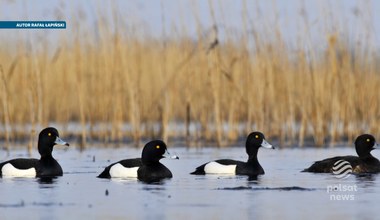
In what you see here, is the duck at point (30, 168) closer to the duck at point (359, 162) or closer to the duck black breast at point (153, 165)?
the duck black breast at point (153, 165)

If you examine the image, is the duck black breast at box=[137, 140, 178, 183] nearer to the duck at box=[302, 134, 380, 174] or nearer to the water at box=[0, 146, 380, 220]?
the water at box=[0, 146, 380, 220]

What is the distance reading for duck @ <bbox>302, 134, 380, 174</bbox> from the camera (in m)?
13.1

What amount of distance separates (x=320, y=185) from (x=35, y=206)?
3.75 metres

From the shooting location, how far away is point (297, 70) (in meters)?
18.5

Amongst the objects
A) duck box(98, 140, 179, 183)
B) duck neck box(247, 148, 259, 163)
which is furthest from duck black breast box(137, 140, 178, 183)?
duck neck box(247, 148, 259, 163)

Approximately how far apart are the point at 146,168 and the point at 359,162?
305 centimetres

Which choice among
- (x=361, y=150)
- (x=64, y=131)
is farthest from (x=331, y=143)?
(x=64, y=131)

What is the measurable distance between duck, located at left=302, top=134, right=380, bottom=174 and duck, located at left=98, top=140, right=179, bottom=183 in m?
2.04

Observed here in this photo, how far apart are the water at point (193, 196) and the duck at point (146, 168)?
190mm

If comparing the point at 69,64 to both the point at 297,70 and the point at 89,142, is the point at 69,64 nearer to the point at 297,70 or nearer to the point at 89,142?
the point at 89,142

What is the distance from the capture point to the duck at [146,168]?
12.5 m

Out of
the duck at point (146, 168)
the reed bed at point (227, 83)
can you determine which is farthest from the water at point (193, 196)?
the reed bed at point (227, 83)

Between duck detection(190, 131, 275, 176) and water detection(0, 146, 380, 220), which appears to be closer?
water detection(0, 146, 380, 220)

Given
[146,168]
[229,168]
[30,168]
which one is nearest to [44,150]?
[30,168]
